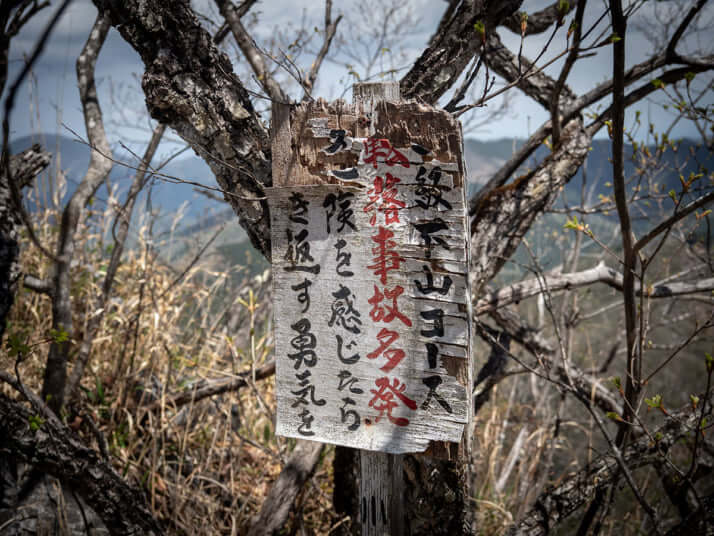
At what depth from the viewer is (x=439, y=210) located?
1.03 metres

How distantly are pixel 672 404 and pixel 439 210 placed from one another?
20.7 ft

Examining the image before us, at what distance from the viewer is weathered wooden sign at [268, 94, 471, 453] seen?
1.04 m

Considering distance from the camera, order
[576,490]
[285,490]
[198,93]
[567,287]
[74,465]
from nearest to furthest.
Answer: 1. [198,93]
2. [74,465]
3. [576,490]
4. [285,490]
5. [567,287]

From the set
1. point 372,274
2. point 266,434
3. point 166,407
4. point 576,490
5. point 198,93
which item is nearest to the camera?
point 372,274

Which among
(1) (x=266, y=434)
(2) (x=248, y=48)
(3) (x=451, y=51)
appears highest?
(2) (x=248, y=48)

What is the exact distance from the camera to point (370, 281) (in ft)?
3.54

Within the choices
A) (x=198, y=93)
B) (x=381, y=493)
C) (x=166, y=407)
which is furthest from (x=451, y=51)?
(x=166, y=407)

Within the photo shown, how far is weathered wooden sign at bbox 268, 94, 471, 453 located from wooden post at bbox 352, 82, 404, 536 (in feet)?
0.52

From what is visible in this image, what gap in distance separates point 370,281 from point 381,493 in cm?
65

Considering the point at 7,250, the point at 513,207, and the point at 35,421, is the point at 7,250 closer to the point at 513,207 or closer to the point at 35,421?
the point at 35,421

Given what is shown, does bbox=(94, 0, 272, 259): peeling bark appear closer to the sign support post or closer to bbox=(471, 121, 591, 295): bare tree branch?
the sign support post

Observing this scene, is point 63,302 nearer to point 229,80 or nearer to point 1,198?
point 1,198

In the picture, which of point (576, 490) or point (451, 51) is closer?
point (451, 51)

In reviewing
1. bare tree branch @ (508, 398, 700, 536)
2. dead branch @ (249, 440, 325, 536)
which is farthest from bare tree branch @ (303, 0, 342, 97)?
bare tree branch @ (508, 398, 700, 536)
